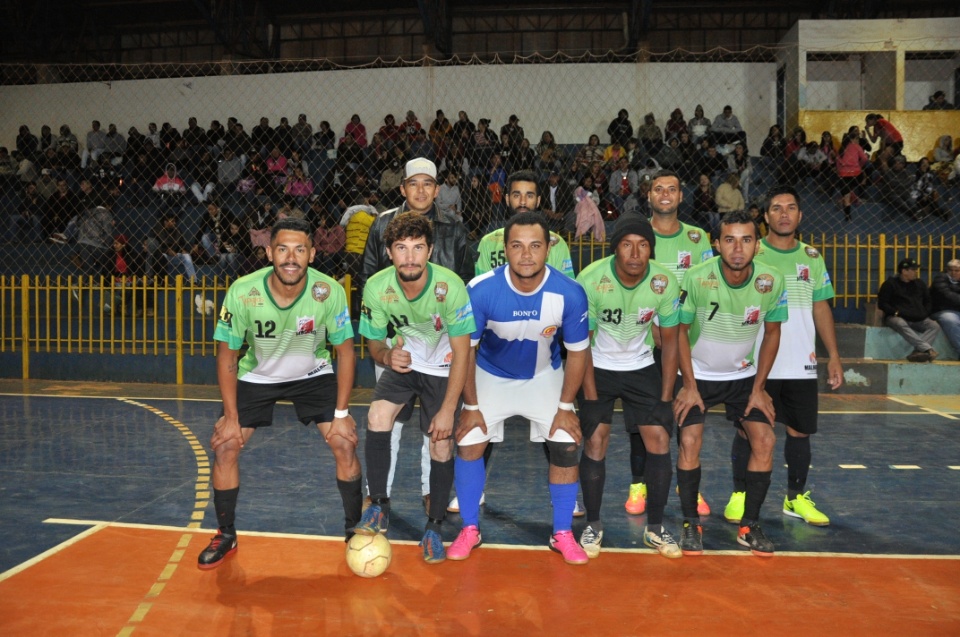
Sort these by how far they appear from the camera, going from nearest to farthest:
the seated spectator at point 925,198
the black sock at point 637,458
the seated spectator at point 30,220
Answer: the black sock at point 637,458 < the seated spectator at point 925,198 < the seated spectator at point 30,220

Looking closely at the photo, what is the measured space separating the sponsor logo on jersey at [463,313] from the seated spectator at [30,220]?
17053 mm

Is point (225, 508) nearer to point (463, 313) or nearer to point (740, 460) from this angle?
point (463, 313)

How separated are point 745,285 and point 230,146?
1620 cm

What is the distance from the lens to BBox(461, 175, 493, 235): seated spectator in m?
16.7

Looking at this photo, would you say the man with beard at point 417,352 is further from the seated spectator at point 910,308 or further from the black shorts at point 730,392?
the seated spectator at point 910,308

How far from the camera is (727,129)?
19.5 meters

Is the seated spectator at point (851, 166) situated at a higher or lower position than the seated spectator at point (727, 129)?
lower

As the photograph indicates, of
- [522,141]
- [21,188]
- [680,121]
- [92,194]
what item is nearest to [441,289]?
[522,141]

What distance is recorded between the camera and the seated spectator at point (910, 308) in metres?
12.7

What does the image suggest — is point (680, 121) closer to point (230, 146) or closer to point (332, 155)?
point (332, 155)

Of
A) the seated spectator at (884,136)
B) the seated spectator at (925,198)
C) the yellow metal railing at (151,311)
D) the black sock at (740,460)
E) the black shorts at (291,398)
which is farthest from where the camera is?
the seated spectator at (884,136)

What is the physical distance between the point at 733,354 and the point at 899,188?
537 inches

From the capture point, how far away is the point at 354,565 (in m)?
5.10

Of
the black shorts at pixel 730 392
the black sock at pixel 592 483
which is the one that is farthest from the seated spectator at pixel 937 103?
the black sock at pixel 592 483
